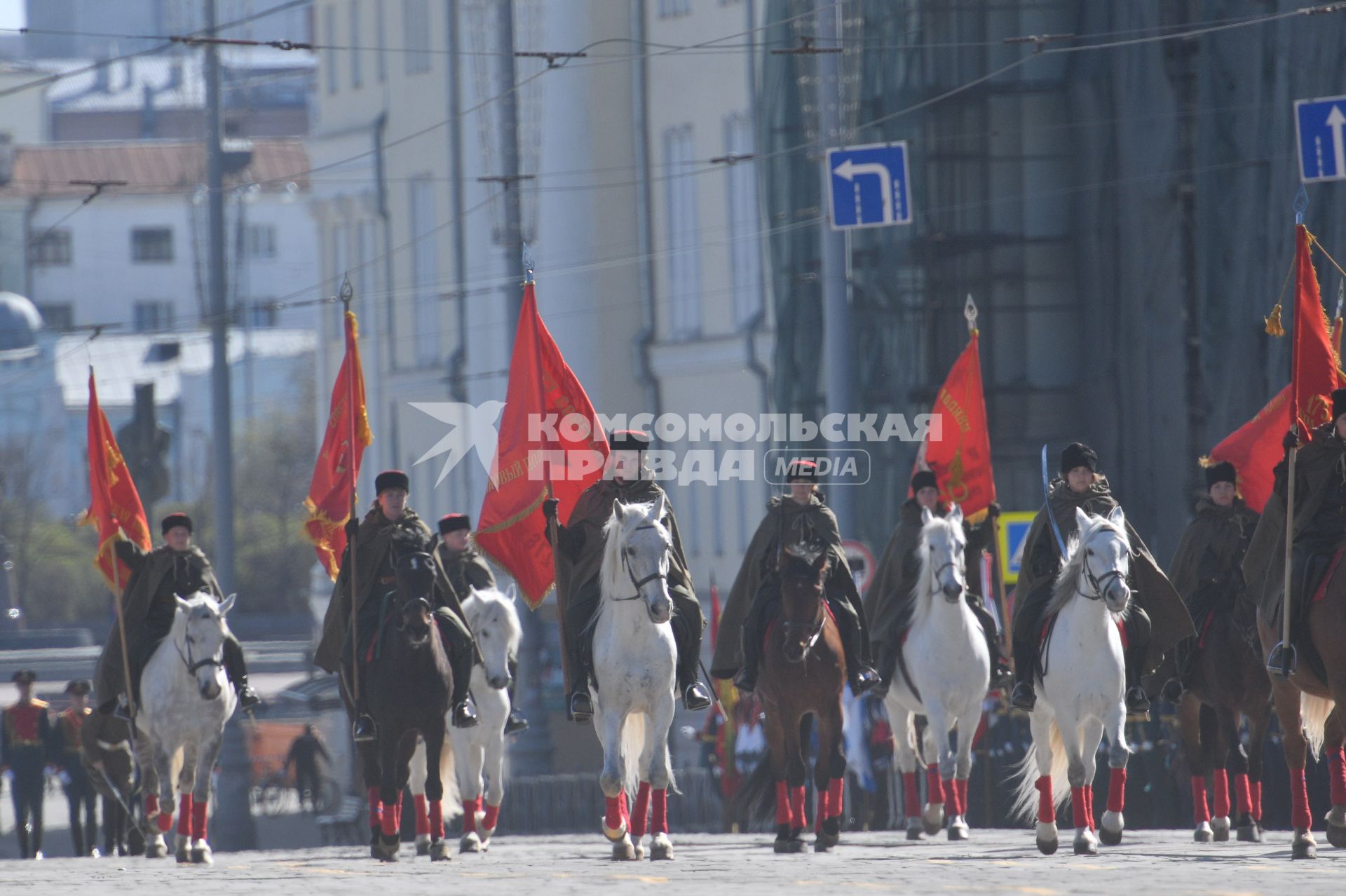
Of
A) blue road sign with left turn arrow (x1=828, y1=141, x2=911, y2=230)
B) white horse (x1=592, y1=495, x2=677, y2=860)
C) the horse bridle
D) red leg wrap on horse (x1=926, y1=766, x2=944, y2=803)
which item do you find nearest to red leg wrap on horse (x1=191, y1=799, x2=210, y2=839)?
white horse (x1=592, y1=495, x2=677, y2=860)

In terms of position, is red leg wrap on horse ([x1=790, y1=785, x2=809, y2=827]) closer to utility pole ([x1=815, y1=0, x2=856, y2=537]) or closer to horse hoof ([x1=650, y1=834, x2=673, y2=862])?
horse hoof ([x1=650, y1=834, x2=673, y2=862])

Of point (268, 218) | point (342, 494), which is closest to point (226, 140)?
point (268, 218)

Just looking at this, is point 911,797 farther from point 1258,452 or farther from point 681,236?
point 681,236

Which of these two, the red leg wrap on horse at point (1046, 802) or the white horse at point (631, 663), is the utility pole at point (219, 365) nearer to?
the white horse at point (631, 663)

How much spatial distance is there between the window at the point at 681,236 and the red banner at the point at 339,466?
26.1 m

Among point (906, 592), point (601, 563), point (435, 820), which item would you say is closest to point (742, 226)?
point (906, 592)

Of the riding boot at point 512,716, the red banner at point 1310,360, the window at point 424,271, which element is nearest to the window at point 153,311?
the window at point 424,271

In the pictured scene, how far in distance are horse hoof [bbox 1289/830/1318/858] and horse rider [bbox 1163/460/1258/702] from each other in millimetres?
2503

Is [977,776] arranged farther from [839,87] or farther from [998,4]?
[998,4]

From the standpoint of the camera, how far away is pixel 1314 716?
14.8 meters

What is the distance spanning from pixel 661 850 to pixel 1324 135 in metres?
9.87

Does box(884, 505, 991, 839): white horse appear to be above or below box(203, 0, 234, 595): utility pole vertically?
below

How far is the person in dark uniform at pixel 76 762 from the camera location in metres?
23.8

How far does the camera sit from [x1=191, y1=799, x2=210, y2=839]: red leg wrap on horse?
1697 cm
